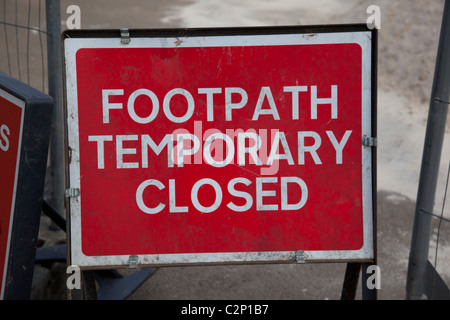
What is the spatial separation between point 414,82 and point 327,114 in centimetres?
678

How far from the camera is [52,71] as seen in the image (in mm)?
4121

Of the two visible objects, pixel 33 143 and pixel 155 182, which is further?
pixel 155 182

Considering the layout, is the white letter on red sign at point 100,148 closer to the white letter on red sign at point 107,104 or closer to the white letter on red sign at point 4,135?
the white letter on red sign at point 107,104

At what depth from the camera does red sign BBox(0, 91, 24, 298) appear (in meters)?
→ 2.21

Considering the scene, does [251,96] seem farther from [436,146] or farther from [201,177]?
[436,146]

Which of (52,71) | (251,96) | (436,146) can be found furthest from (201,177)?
(52,71)

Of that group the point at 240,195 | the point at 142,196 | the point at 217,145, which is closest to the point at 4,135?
the point at 142,196

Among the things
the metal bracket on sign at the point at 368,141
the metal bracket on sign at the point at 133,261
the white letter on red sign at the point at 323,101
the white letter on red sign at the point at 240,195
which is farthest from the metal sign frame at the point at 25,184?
the metal bracket on sign at the point at 368,141

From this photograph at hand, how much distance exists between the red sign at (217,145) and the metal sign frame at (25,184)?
23cm

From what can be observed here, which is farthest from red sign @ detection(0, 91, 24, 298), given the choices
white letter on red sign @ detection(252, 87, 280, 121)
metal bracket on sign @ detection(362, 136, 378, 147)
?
metal bracket on sign @ detection(362, 136, 378, 147)

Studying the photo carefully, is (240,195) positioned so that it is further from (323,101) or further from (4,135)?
(4,135)

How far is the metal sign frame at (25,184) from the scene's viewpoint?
2.16 meters

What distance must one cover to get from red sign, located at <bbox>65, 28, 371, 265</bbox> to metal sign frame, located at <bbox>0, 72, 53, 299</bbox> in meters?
0.23
